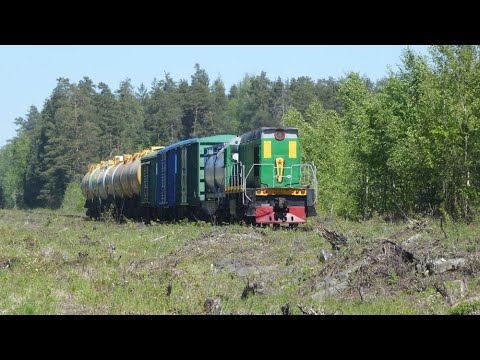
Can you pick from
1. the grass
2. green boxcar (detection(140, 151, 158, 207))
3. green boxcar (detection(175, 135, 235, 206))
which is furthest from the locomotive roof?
green boxcar (detection(140, 151, 158, 207))

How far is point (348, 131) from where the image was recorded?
234 ft

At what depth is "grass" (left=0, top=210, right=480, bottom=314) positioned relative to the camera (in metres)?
12.0

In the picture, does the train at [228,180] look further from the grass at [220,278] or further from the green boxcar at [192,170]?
the grass at [220,278]

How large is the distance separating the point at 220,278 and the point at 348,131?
56.0 m

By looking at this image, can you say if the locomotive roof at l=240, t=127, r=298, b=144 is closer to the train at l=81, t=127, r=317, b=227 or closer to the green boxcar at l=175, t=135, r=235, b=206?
the train at l=81, t=127, r=317, b=227

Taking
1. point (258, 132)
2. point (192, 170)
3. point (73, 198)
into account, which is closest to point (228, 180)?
point (258, 132)

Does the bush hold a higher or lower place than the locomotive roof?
lower

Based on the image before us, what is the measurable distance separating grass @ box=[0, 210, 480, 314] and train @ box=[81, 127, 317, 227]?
4992 millimetres

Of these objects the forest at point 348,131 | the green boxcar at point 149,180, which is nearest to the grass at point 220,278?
the forest at point 348,131

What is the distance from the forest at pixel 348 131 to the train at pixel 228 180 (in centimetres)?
378

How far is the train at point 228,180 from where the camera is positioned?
1099 inches

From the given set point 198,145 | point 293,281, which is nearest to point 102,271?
point 293,281

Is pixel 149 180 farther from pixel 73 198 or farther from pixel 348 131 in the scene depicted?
pixel 73 198
